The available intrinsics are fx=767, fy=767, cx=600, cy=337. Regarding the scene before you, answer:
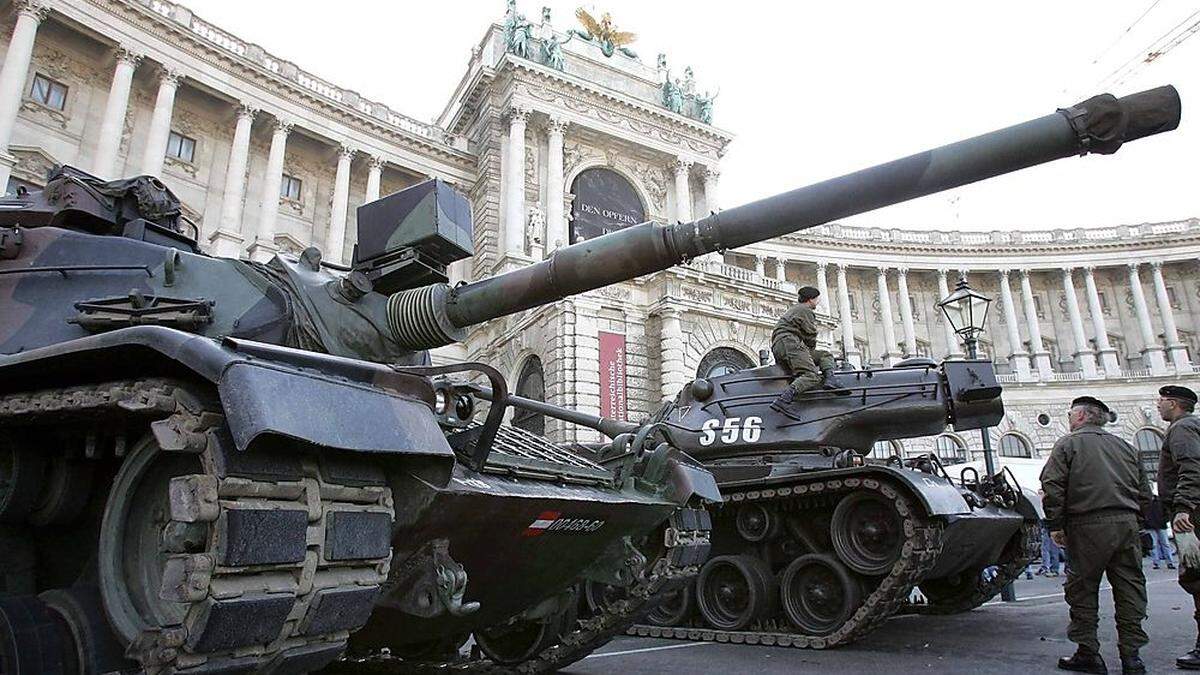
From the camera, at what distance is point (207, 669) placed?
2.16m

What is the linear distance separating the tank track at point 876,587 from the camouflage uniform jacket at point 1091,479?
935 millimetres

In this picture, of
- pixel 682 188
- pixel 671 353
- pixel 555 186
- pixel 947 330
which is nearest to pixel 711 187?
pixel 682 188

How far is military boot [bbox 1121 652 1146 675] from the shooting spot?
14.6 ft

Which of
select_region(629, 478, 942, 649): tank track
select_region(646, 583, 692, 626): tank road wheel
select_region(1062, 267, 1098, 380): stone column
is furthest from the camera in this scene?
select_region(1062, 267, 1098, 380): stone column

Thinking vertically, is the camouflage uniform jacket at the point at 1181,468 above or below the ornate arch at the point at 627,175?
below

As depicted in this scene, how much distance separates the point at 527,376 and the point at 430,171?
489 inches

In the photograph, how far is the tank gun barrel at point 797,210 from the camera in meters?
3.16

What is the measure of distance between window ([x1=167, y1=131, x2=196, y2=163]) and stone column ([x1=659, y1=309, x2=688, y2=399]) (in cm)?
1700

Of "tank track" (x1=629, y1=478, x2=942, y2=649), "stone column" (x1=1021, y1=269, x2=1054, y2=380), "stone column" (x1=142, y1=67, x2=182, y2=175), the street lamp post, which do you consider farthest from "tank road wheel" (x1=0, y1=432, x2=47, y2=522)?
"stone column" (x1=1021, y1=269, x2=1054, y2=380)

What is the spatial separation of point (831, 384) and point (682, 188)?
2333 cm

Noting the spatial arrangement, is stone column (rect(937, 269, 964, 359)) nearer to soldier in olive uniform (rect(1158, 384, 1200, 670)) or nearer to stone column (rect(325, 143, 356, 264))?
stone column (rect(325, 143, 356, 264))

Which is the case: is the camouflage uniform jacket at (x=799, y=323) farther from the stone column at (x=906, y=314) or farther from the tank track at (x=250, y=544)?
the stone column at (x=906, y=314)

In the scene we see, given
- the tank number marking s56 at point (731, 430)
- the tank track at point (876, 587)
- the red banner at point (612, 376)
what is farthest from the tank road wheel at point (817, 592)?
the red banner at point (612, 376)

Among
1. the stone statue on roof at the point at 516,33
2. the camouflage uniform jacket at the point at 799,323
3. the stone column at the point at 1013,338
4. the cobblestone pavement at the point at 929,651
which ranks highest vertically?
the stone statue on roof at the point at 516,33
